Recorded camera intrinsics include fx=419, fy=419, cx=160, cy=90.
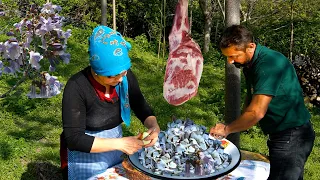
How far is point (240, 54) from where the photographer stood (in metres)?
2.46

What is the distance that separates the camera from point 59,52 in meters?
1.97

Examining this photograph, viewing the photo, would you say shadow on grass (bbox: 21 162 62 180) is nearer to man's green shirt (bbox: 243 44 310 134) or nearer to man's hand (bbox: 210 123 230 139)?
man's hand (bbox: 210 123 230 139)

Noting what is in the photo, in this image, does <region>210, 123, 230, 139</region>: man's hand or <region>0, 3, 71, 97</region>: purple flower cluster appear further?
<region>210, 123, 230, 139</region>: man's hand

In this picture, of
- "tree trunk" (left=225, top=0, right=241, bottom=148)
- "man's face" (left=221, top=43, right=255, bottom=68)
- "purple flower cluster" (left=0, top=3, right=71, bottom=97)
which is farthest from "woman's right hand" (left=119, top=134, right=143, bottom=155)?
"tree trunk" (left=225, top=0, right=241, bottom=148)

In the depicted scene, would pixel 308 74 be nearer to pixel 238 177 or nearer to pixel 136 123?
pixel 136 123

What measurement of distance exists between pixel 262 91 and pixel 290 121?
356 millimetres

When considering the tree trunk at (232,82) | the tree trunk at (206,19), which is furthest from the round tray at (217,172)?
the tree trunk at (206,19)

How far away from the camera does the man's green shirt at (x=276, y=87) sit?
2.35 metres

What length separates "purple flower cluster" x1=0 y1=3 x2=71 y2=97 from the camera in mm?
1863

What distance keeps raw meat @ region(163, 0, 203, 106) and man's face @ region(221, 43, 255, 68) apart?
107cm

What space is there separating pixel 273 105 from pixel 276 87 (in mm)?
163

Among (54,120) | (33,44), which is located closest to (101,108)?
(33,44)

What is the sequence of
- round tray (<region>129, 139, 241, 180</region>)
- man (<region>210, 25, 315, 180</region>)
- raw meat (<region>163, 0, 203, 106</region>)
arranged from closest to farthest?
round tray (<region>129, 139, 241, 180</region>)
man (<region>210, 25, 315, 180</region>)
raw meat (<region>163, 0, 203, 106</region>)

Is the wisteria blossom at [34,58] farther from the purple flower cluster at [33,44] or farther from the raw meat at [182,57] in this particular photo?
the raw meat at [182,57]
